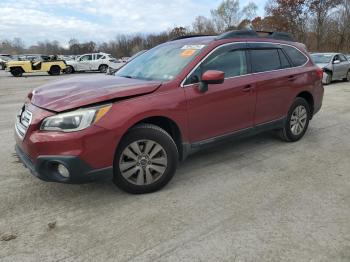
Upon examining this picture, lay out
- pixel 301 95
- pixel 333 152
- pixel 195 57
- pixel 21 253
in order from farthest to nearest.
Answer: pixel 301 95, pixel 333 152, pixel 195 57, pixel 21 253

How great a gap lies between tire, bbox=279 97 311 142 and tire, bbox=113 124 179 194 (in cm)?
249

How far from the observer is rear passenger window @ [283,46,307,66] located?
5.72 meters

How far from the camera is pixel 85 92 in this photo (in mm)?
3688

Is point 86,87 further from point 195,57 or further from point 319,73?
A: point 319,73

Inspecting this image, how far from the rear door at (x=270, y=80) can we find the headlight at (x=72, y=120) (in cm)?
249

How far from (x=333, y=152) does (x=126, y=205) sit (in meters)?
3.41

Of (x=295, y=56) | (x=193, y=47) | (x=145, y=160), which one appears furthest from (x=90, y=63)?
(x=145, y=160)

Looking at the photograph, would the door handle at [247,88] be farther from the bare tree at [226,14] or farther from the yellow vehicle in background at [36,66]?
the bare tree at [226,14]

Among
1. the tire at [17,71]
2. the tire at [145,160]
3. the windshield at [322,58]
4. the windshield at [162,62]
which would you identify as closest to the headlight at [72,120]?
the tire at [145,160]

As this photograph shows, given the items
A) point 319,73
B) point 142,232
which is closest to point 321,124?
point 319,73

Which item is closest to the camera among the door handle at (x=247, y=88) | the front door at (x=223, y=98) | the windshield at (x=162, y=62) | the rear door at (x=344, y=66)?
the front door at (x=223, y=98)

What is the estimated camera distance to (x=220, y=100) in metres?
4.43

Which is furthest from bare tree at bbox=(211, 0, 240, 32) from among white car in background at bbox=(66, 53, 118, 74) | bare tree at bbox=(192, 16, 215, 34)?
white car in background at bbox=(66, 53, 118, 74)

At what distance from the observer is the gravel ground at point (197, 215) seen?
2.91m
